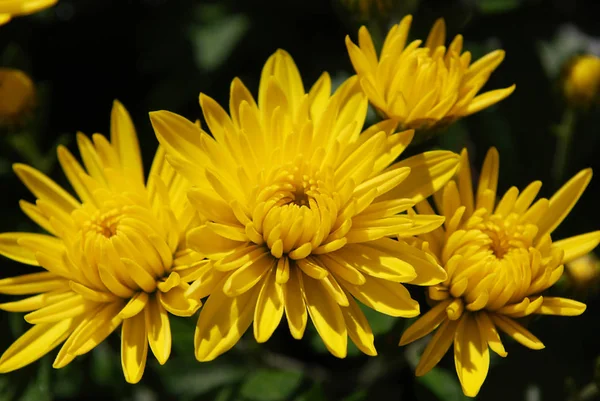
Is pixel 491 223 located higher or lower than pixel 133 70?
lower

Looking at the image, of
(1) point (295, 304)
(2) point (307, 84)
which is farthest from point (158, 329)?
(2) point (307, 84)

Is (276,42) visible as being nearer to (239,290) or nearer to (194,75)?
(194,75)

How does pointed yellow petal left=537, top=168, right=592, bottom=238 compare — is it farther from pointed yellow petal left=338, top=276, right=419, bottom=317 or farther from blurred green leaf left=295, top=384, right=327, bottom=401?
blurred green leaf left=295, top=384, right=327, bottom=401

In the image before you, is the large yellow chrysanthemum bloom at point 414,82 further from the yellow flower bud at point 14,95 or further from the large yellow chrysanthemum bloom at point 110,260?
the yellow flower bud at point 14,95

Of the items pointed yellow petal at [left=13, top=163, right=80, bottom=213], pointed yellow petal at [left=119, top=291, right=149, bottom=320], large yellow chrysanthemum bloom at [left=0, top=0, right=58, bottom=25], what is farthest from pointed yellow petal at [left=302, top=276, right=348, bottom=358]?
large yellow chrysanthemum bloom at [left=0, top=0, right=58, bottom=25]

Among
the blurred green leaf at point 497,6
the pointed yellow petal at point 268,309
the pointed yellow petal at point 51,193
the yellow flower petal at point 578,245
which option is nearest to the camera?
the pointed yellow petal at point 268,309

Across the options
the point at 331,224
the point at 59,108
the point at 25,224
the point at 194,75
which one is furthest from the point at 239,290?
the point at 59,108

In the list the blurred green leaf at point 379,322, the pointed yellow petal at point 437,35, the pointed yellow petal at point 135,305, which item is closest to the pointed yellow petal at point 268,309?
the pointed yellow petal at point 135,305
